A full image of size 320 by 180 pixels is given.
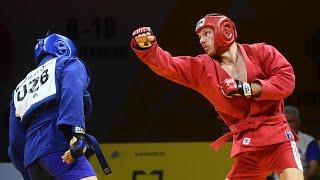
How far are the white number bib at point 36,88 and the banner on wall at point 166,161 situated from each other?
2.22m

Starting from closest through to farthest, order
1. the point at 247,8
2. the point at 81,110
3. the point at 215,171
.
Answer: the point at 81,110
the point at 215,171
the point at 247,8

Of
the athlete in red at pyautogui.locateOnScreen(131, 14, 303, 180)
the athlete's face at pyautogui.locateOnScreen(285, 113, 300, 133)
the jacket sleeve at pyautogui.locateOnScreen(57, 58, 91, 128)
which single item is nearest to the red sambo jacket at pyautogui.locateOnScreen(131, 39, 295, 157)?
the athlete in red at pyautogui.locateOnScreen(131, 14, 303, 180)

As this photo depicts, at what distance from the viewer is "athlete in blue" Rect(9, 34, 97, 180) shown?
4211 mm

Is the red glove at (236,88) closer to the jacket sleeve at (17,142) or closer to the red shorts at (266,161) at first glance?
the red shorts at (266,161)

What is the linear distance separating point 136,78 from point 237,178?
350 centimetres

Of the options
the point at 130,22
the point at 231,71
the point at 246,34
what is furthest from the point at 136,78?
the point at 231,71

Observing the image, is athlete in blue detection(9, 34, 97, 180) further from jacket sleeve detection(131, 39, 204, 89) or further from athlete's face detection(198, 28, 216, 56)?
athlete's face detection(198, 28, 216, 56)

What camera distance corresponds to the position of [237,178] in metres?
4.39

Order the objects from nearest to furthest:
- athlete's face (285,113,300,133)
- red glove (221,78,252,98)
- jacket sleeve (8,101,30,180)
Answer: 1. red glove (221,78,252,98)
2. jacket sleeve (8,101,30,180)
3. athlete's face (285,113,300,133)

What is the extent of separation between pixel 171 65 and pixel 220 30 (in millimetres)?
349

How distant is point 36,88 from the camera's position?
175 inches

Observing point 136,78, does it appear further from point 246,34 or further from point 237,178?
point 237,178

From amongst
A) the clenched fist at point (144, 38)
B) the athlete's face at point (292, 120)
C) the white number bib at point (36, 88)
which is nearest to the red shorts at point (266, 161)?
the clenched fist at point (144, 38)

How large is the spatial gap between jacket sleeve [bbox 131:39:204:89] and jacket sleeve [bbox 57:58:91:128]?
343 mm
